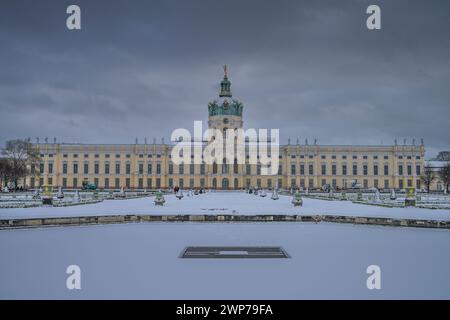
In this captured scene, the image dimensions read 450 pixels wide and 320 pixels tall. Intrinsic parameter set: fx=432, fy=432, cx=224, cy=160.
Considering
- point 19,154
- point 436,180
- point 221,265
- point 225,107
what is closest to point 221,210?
point 221,265

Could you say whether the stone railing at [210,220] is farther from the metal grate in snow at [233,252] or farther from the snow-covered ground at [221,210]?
the metal grate in snow at [233,252]

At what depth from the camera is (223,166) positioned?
75250 millimetres

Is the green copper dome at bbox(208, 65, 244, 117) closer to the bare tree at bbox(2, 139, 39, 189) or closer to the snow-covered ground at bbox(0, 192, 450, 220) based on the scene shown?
the bare tree at bbox(2, 139, 39, 189)

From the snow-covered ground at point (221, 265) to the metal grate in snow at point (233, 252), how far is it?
A: 11.2 inches

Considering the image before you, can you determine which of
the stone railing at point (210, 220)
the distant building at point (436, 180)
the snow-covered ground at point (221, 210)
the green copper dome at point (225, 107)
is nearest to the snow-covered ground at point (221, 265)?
the stone railing at point (210, 220)

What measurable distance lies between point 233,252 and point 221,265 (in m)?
1.42

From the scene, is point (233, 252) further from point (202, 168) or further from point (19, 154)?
point (202, 168)

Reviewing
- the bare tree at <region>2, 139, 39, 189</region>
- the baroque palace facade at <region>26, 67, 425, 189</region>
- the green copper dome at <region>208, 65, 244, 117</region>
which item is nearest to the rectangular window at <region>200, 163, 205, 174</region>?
the baroque palace facade at <region>26, 67, 425, 189</region>

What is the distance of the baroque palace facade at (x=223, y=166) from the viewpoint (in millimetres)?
76312
